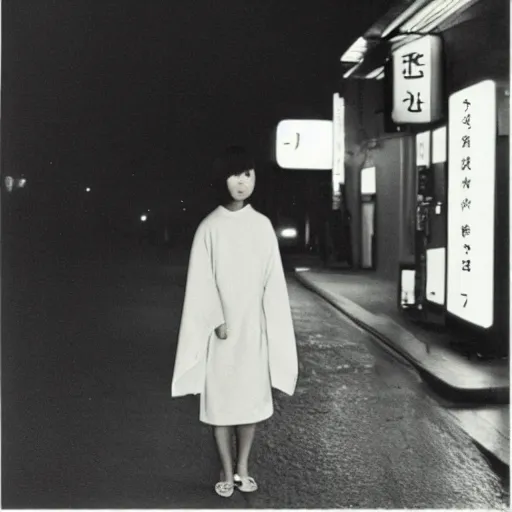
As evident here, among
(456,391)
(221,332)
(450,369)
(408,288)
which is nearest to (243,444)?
(221,332)

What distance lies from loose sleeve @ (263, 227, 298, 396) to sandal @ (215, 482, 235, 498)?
701 millimetres

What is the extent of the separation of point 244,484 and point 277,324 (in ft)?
3.46

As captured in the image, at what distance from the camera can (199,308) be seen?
179 inches

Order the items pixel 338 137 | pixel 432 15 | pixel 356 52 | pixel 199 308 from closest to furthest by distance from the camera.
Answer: pixel 199 308
pixel 432 15
pixel 356 52
pixel 338 137

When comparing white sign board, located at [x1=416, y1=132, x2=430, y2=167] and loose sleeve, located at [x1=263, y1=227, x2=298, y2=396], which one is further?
white sign board, located at [x1=416, y1=132, x2=430, y2=167]

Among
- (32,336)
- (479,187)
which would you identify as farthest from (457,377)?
(32,336)

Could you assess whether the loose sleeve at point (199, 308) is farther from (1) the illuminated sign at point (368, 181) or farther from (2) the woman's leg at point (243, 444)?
(1) the illuminated sign at point (368, 181)

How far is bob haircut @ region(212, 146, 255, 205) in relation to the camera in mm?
4574

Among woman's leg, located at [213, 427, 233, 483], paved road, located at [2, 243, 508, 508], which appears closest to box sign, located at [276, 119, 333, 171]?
paved road, located at [2, 243, 508, 508]

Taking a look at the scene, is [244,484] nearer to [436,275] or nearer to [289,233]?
[436,275]

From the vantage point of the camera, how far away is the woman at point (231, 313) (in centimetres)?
457

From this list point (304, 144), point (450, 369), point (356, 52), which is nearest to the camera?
point (450, 369)

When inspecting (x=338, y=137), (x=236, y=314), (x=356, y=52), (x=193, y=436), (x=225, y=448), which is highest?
(x=356, y=52)

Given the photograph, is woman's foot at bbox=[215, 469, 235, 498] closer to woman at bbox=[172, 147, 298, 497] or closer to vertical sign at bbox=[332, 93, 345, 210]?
woman at bbox=[172, 147, 298, 497]
